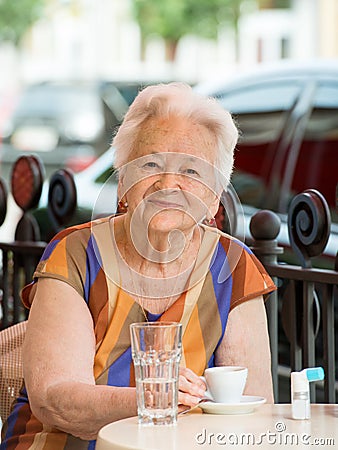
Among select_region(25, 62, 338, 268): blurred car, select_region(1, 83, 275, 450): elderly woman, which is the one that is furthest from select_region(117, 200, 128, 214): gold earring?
select_region(25, 62, 338, 268): blurred car

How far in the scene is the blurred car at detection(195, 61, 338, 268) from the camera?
4465mm

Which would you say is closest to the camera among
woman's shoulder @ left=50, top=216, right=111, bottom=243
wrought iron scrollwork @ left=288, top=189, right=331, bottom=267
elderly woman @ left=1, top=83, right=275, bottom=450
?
elderly woman @ left=1, top=83, right=275, bottom=450

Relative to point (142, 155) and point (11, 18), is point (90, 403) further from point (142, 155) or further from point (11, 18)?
point (11, 18)

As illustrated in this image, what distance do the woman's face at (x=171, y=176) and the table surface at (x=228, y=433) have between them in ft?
1.53

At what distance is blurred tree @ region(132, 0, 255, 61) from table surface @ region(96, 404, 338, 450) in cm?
2298

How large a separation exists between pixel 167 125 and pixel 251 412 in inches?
26.1

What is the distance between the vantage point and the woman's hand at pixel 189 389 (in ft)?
6.50

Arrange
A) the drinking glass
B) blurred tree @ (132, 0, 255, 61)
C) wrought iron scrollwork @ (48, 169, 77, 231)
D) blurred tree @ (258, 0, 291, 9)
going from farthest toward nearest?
blurred tree @ (258, 0, 291, 9)
blurred tree @ (132, 0, 255, 61)
wrought iron scrollwork @ (48, 169, 77, 231)
the drinking glass

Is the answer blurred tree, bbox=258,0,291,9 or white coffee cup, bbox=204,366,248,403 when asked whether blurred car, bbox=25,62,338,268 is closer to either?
white coffee cup, bbox=204,366,248,403

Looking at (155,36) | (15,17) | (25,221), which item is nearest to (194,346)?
(25,221)

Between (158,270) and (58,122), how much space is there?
42.6 feet

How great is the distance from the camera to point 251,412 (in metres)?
2.03

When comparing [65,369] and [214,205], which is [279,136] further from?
[65,369]

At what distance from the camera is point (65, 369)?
2.18 m
